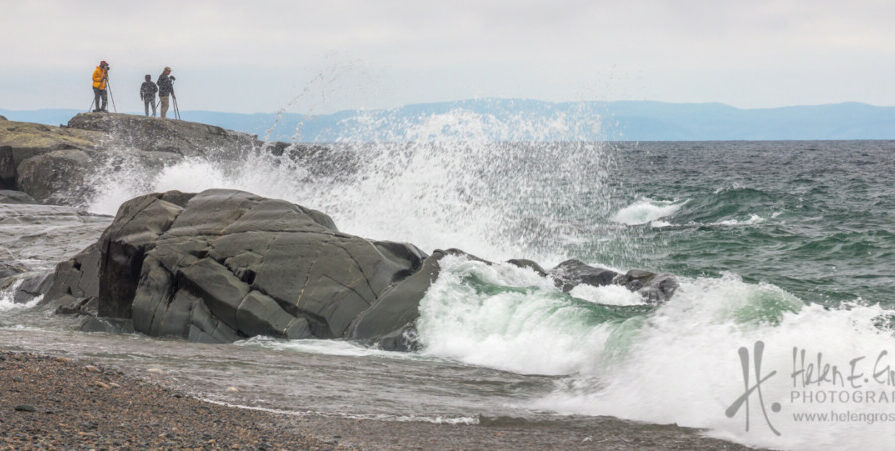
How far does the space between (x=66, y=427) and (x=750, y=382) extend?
204 inches

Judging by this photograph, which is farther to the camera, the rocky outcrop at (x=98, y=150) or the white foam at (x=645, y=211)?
the white foam at (x=645, y=211)

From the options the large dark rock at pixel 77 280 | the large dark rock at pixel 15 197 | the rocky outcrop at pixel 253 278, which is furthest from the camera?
the large dark rock at pixel 15 197

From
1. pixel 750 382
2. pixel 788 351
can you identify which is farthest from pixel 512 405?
pixel 788 351

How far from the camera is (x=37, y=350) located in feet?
26.5

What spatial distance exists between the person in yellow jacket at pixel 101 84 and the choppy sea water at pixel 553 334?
13036 millimetres

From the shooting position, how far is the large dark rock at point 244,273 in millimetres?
10031

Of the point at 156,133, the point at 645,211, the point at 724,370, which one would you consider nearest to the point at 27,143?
the point at 156,133

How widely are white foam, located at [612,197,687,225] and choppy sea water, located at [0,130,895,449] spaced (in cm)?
457

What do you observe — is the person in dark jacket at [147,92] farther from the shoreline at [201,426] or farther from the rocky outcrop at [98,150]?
the shoreline at [201,426]

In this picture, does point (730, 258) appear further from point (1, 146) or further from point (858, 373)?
point (1, 146)

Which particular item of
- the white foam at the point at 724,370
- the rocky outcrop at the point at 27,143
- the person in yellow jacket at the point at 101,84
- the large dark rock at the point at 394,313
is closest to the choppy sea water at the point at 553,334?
the white foam at the point at 724,370

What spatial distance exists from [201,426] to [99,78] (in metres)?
28.5

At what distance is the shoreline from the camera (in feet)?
16.0
